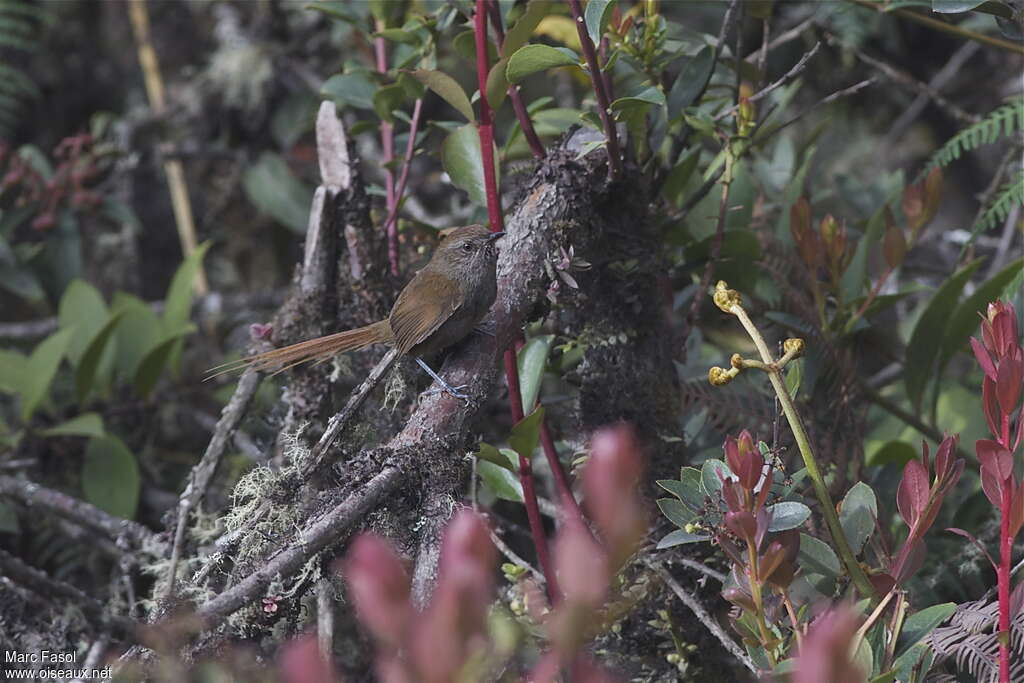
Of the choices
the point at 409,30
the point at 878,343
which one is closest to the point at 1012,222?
the point at 878,343

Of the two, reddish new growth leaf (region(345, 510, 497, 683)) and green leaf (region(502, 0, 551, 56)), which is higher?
green leaf (region(502, 0, 551, 56))

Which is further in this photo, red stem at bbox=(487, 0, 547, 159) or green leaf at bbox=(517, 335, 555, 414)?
red stem at bbox=(487, 0, 547, 159)

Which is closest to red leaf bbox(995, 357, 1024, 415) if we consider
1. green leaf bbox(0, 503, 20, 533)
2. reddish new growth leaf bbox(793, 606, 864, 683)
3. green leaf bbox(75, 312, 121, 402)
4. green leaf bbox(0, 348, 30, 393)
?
reddish new growth leaf bbox(793, 606, 864, 683)

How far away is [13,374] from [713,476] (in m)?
1.59

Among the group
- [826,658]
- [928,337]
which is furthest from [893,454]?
[826,658]

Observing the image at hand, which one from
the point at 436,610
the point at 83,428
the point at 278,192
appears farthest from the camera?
the point at 278,192

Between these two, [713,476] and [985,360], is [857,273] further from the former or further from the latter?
[713,476]

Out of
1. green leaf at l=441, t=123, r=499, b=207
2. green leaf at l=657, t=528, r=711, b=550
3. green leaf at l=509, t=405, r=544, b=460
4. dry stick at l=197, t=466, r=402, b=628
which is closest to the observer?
dry stick at l=197, t=466, r=402, b=628

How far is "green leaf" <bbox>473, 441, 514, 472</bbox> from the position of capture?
50.4 inches

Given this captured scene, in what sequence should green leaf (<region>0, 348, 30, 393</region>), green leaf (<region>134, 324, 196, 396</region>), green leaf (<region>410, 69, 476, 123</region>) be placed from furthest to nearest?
1. green leaf (<region>134, 324, 196, 396</region>)
2. green leaf (<region>0, 348, 30, 393</region>)
3. green leaf (<region>410, 69, 476, 123</region>)

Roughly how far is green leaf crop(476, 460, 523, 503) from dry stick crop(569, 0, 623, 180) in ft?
1.58

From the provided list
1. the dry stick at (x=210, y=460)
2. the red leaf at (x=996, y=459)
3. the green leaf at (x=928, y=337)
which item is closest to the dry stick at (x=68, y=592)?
the dry stick at (x=210, y=460)

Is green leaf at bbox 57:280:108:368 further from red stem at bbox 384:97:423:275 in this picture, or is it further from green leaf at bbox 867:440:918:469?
green leaf at bbox 867:440:918:469

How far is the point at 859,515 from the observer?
117 centimetres
